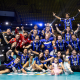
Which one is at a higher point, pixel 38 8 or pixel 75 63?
pixel 38 8

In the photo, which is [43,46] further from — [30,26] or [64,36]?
[30,26]

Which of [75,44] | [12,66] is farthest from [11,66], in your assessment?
[75,44]

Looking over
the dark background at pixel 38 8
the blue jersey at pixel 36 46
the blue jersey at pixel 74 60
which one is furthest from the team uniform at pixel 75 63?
the dark background at pixel 38 8

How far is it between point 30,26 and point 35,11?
1.61 metres

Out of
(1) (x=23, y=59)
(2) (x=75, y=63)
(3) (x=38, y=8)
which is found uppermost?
(3) (x=38, y=8)

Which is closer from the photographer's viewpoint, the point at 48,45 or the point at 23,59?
the point at 23,59

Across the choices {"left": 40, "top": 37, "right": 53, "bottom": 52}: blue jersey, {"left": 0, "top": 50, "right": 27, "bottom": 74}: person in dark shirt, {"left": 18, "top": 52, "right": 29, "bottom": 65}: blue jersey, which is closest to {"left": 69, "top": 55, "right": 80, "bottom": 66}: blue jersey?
{"left": 40, "top": 37, "right": 53, "bottom": 52}: blue jersey

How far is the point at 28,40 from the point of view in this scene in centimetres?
419

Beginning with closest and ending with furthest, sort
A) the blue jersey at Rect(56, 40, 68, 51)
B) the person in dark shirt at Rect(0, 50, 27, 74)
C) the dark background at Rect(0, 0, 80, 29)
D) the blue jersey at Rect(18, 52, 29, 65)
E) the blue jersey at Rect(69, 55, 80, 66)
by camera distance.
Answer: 1. the person in dark shirt at Rect(0, 50, 27, 74)
2. the blue jersey at Rect(69, 55, 80, 66)
3. the blue jersey at Rect(18, 52, 29, 65)
4. the blue jersey at Rect(56, 40, 68, 51)
5. the dark background at Rect(0, 0, 80, 29)

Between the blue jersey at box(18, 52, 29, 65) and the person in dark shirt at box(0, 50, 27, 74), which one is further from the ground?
the blue jersey at box(18, 52, 29, 65)

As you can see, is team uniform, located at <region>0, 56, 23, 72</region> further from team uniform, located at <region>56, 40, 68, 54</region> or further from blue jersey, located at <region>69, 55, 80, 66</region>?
blue jersey, located at <region>69, 55, 80, 66</region>

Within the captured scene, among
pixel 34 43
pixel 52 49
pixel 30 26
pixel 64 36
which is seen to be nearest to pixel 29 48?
pixel 34 43

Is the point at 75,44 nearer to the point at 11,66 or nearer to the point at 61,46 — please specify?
the point at 61,46

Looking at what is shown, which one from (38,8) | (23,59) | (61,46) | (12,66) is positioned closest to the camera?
(12,66)
